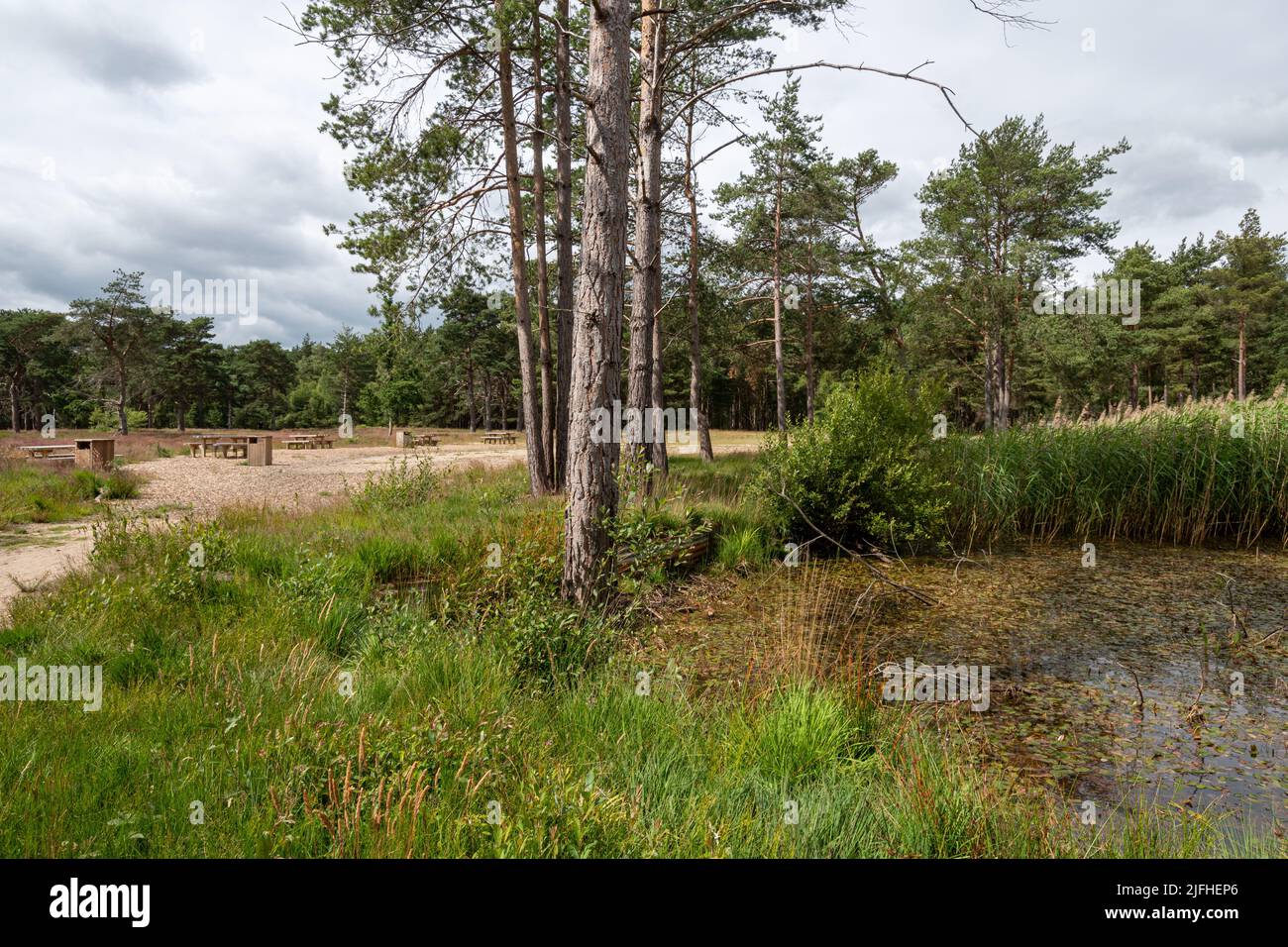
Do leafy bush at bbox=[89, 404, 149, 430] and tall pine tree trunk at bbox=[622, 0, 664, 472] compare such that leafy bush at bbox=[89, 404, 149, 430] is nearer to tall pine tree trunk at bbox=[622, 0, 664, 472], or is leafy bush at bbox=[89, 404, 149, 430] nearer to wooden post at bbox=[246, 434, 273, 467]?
wooden post at bbox=[246, 434, 273, 467]

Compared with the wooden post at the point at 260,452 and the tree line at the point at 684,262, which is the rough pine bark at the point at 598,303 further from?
the wooden post at the point at 260,452

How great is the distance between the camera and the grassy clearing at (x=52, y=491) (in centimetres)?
948

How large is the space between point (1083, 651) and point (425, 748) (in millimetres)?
5647

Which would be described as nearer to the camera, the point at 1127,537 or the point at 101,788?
the point at 101,788

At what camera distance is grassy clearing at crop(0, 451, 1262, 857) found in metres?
2.20

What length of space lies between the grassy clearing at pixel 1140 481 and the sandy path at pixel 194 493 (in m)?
10.2

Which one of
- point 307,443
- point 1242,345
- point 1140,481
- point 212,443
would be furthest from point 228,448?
point 1242,345

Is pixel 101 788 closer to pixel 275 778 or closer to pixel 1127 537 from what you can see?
pixel 275 778

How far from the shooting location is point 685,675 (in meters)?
4.74

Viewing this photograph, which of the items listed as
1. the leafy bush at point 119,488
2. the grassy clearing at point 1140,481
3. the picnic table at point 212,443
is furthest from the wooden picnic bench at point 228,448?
the grassy clearing at point 1140,481
